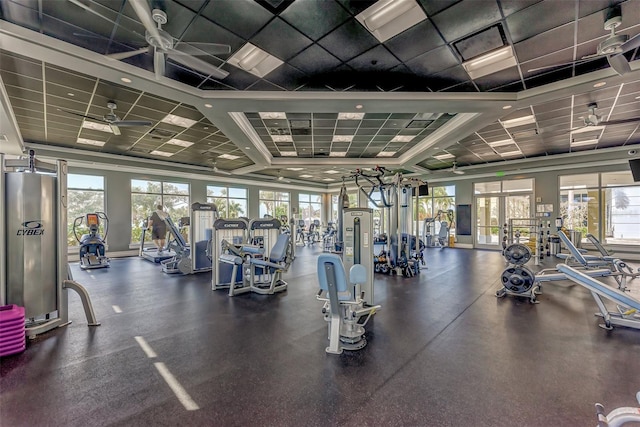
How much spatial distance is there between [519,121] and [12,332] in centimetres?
897

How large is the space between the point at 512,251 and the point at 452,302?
5.36ft

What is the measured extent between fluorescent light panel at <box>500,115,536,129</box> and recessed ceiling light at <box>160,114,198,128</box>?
7.21m

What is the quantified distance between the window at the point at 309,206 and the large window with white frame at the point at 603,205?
11.5m

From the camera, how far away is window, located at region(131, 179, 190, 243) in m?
9.82

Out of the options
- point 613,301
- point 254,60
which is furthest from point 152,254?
point 613,301

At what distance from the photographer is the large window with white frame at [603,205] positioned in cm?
826

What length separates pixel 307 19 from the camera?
316 cm

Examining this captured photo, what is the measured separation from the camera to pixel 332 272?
98.8 inches

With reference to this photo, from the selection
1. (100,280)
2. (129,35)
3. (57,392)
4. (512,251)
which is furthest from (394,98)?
(100,280)

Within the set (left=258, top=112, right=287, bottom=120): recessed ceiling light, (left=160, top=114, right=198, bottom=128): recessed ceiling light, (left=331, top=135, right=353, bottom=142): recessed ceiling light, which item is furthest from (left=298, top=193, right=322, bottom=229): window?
(left=258, top=112, right=287, bottom=120): recessed ceiling light

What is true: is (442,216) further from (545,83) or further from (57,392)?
(57,392)

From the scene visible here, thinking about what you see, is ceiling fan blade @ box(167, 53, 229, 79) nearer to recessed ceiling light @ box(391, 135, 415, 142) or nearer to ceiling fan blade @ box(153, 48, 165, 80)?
ceiling fan blade @ box(153, 48, 165, 80)

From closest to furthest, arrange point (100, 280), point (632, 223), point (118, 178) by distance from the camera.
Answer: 1. point (100, 280)
2. point (632, 223)
3. point (118, 178)

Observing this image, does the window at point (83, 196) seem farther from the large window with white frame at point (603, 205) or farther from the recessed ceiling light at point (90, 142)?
the large window with white frame at point (603, 205)
